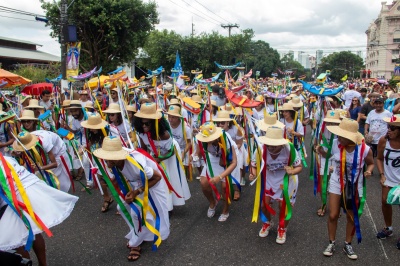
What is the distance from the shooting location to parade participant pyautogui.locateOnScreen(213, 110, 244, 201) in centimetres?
504

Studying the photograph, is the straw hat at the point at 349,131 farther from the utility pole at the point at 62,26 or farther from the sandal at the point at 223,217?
the utility pole at the point at 62,26

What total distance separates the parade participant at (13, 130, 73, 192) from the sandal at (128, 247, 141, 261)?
149cm

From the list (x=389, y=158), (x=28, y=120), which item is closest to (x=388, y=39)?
(x=389, y=158)

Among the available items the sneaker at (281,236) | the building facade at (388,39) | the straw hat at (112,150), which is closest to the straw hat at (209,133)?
the straw hat at (112,150)

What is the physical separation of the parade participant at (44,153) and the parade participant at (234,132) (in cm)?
223

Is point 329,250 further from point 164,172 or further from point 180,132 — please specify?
point 180,132

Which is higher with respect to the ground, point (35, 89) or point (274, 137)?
point (35, 89)

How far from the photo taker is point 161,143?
184 inches

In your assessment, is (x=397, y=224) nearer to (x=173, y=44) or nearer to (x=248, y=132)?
(x=248, y=132)

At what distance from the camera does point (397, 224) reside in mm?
4453

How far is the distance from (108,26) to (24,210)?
1897 cm

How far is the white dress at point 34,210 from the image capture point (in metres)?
2.73

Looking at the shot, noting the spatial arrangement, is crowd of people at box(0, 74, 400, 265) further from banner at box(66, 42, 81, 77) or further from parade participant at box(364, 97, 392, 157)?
banner at box(66, 42, 81, 77)

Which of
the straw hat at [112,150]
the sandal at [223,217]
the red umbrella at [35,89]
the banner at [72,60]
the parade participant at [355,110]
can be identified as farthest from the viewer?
the red umbrella at [35,89]
